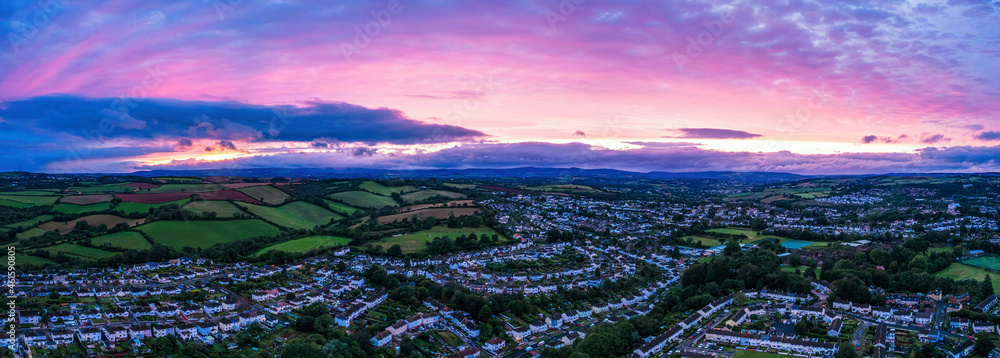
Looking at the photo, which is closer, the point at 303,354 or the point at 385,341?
the point at 303,354

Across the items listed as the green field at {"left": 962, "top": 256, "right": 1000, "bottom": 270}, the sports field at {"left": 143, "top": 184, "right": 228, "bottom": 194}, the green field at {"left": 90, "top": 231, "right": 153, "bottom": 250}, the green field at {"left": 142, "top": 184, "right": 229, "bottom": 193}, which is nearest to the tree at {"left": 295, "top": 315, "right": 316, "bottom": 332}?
the green field at {"left": 90, "top": 231, "right": 153, "bottom": 250}

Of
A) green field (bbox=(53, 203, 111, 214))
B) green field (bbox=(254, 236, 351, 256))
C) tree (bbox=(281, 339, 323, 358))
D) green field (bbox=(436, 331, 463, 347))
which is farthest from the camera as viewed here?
green field (bbox=(53, 203, 111, 214))

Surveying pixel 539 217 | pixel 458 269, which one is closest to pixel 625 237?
pixel 539 217

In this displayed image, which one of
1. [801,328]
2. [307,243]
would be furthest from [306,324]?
[801,328]

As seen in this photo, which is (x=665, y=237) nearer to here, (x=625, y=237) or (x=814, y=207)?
(x=625, y=237)

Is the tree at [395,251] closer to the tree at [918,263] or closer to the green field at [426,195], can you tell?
the green field at [426,195]

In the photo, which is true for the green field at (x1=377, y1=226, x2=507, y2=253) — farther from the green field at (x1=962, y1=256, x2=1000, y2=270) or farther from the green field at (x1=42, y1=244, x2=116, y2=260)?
the green field at (x1=962, y1=256, x2=1000, y2=270)

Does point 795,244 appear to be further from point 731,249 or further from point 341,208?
point 341,208
